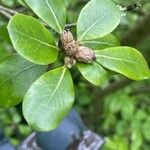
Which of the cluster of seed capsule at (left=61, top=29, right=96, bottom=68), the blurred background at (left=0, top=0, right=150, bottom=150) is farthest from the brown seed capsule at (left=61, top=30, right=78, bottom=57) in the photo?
the blurred background at (left=0, top=0, right=150, bottom=150)

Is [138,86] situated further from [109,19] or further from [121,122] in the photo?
[109,19]

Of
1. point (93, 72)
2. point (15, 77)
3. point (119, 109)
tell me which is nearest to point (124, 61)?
point (93, 72)

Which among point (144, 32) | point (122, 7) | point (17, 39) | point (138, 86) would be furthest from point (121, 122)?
point (17, 39)

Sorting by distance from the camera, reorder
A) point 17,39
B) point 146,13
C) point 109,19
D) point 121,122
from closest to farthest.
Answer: point 17,39 → point 109,19 → point 146,13 → point 121,122

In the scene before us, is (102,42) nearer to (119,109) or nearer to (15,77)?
(15,77)

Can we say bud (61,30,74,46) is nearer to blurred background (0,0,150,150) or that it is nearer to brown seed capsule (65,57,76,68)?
brown seed capsule (65,57,76,68)

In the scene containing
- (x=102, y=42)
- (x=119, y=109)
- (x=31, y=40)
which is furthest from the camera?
(x=119, y=109)

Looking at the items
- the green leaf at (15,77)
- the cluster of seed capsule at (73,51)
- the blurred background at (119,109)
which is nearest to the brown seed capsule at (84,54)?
the cluster of seed capsule at (73,51)
